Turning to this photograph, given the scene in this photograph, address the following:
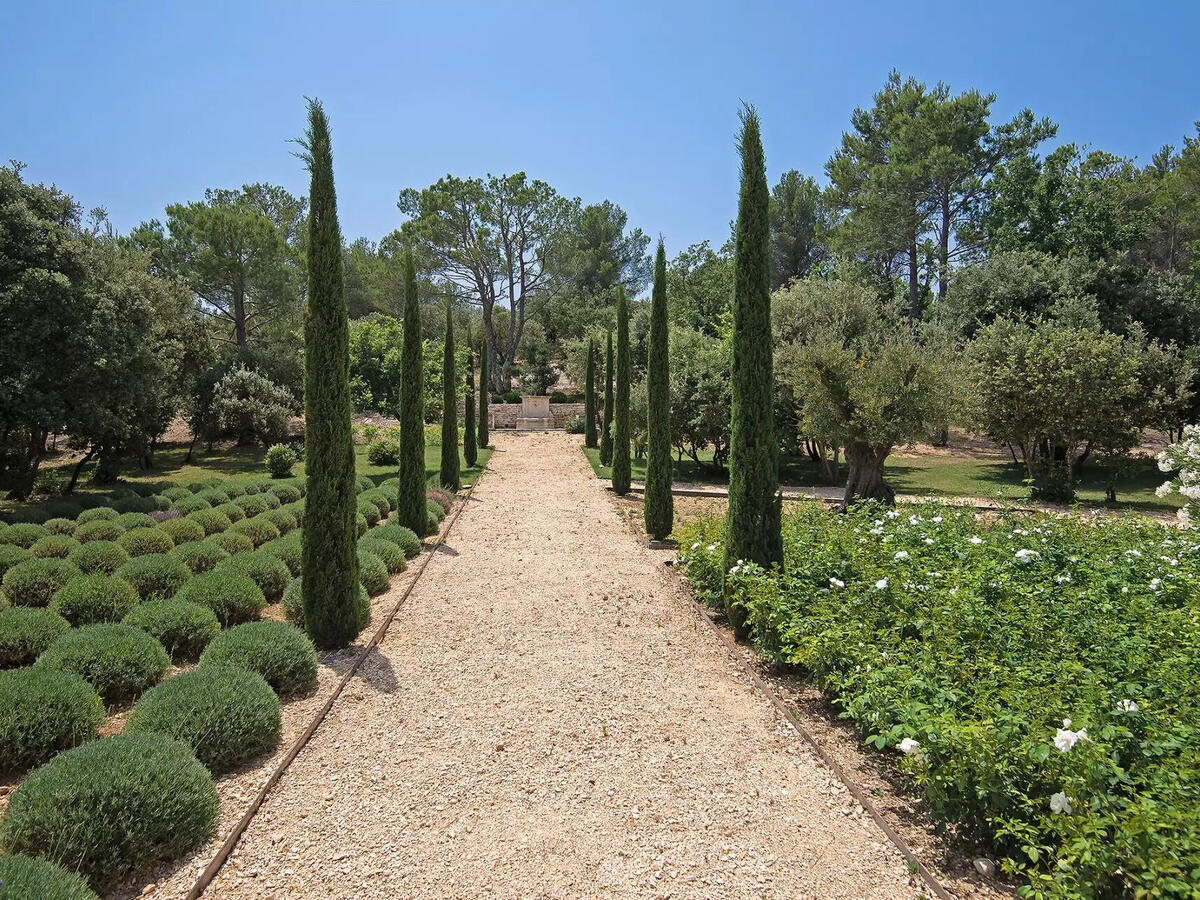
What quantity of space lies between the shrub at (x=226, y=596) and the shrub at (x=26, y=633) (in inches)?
40.6

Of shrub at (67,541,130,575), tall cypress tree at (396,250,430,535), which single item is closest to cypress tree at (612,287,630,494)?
tall cypress tree at (396,250,430,535)

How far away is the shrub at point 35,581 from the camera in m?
7.78

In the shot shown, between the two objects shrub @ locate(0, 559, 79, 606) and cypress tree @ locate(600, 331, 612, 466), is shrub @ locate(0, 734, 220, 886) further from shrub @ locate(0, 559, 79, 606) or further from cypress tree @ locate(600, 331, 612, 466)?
cypress tree @ locate(600, 331, 612, 466)

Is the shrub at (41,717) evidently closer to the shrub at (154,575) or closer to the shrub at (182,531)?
the shrub at (154,575)

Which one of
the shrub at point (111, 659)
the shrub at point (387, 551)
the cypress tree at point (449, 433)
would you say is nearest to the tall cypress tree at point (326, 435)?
the shrub at point (111, 659)

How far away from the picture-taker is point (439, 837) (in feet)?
12.2

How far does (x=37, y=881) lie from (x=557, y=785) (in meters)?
2.60

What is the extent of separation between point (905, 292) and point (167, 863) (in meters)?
38.5

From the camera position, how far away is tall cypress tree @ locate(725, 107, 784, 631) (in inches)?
291

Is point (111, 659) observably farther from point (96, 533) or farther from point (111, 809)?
point (96, 533)

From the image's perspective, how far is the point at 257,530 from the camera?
10758 millimetres

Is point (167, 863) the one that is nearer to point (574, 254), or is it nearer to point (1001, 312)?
point (1001, 312)

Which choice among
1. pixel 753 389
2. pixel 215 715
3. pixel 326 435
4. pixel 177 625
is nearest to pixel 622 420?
pixel 753 389

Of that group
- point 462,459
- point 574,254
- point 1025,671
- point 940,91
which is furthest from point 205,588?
point 574,254
